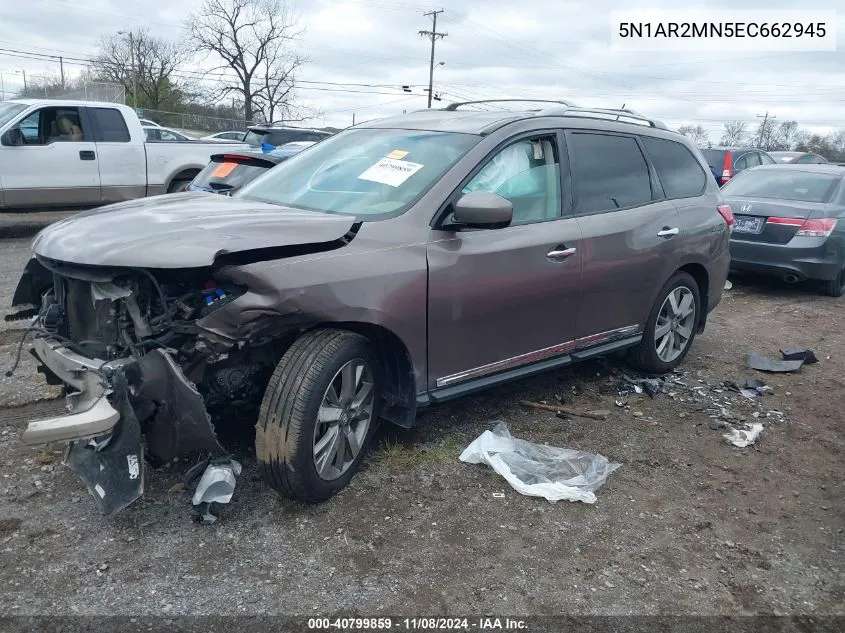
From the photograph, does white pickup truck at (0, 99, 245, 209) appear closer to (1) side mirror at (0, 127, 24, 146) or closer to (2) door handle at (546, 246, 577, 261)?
(1) side mirror at (0, 127, 24, 146)

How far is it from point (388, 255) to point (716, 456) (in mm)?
2292

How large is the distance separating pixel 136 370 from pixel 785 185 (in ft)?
27.2

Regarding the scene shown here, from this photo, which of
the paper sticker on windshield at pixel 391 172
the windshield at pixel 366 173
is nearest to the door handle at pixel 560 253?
the windshield at pixel 366 173

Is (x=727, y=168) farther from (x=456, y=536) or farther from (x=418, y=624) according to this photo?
(x=418, y=624)

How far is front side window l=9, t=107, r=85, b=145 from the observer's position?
991 cm

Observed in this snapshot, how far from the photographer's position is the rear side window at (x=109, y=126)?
34.7ft

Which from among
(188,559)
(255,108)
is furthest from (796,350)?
(255,108)

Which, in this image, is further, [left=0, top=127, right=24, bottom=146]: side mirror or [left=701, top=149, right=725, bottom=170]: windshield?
[left=701, top=149, right=725, bottom=170]: windshield

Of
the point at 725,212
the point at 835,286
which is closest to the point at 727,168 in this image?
the point at 835,286

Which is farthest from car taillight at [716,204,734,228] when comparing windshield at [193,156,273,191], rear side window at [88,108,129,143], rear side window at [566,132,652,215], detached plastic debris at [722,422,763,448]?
rear side window at [88,108,129,143]

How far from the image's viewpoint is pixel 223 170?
7652mm

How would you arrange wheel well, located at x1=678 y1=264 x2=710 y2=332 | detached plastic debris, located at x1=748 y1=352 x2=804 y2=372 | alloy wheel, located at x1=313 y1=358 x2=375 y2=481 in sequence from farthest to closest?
detached plastic debris, located at x1=748 y1=352 x2=804 y2=372
wheel well, located at x1=678 y1=264 x2=710 y2=332
alloy wheel, located at x1=313 y1=358 x2=375 y2=481

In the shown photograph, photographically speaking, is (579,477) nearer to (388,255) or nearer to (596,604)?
(596,604)

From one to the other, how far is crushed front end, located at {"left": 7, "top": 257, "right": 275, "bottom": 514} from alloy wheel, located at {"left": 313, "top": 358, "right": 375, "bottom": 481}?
0.36 meters
